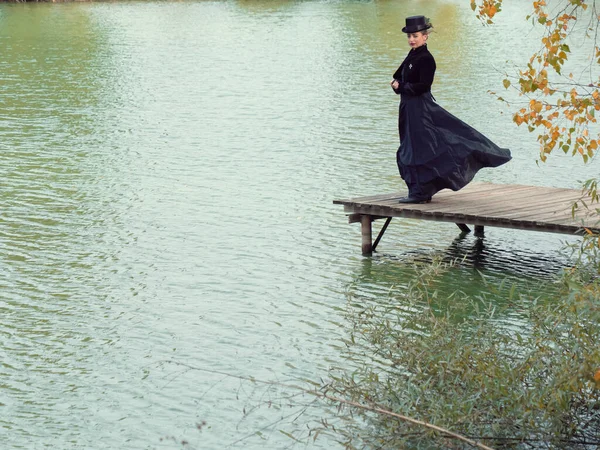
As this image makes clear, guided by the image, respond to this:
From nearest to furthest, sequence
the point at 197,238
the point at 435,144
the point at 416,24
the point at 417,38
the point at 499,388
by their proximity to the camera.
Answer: the point at 499,388 < the point at 416,24 < the point at 417,38 < the point at 435,144 < the point at 197,238

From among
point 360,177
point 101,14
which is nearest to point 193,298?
point 360,177

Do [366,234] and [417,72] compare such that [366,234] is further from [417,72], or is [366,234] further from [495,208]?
[417,72]

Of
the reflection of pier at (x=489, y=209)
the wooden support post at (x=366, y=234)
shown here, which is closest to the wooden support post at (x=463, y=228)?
the reflection of pier at (x=489, y=209)

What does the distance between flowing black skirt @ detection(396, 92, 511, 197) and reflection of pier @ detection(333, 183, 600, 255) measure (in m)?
0.27

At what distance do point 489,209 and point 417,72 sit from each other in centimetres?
146

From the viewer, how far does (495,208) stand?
33.3 feet

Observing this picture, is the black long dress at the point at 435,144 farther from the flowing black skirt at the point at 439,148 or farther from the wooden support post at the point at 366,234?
the wooden support post at the point at 366,234

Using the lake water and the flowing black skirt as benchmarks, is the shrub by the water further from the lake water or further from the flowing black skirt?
the flowing black skirt

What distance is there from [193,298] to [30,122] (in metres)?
11.2

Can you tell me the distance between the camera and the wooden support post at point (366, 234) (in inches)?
424

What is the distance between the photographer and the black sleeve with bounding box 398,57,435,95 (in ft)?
33.0

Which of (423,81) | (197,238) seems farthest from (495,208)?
(197,238)

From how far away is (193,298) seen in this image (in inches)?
379

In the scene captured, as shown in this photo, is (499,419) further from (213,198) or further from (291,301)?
(213,198)
